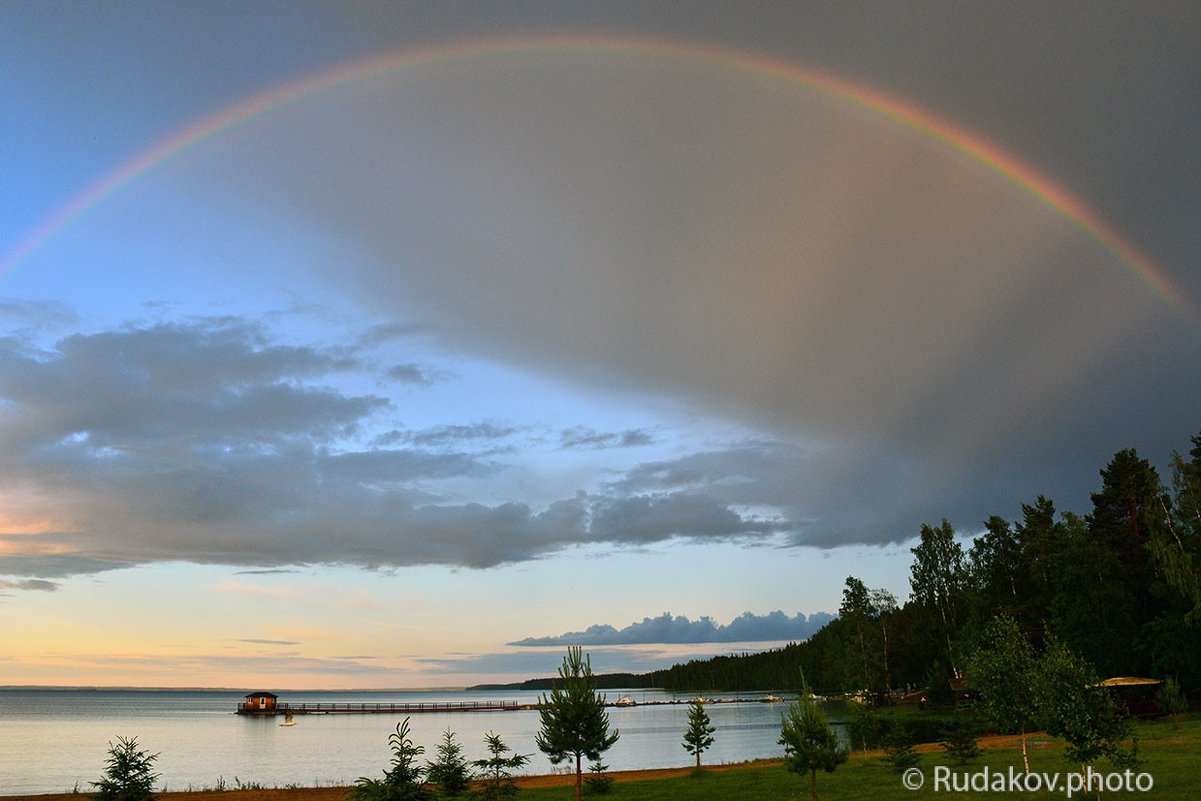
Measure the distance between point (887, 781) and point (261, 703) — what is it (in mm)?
168868

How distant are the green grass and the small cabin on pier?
499 feet

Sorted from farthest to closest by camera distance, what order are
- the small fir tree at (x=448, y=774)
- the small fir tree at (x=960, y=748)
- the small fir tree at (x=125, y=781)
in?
the small fir tree at (x=960, y=748) → the small fir tree at (x=448, y=774) → the small fir tree at (x=125, y=781)

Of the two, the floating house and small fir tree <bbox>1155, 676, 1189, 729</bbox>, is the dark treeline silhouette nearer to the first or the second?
small fir tree <bbox>1155, 676, 1189, 729</bbox>

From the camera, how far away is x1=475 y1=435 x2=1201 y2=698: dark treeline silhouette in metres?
71.9

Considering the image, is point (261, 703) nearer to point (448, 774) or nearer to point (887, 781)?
point (448, 774)

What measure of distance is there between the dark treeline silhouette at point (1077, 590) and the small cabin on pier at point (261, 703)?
11820cm

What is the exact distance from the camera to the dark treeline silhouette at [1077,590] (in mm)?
71875

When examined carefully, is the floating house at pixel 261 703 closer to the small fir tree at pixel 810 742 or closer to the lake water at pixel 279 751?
the lake water at pixel 279 751

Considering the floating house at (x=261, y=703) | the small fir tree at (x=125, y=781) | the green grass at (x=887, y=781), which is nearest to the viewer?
the small fir tree at (x=125, y=781)

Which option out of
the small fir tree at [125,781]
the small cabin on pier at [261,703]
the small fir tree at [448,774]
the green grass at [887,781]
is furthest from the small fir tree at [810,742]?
the small cabin on pier at [261,703]

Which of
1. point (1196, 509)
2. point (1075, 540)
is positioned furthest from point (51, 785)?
point (1196, 509)

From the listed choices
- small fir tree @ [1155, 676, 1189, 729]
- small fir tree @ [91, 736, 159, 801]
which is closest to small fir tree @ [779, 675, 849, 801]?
small fir tree @ [91, 736, 159, 801]

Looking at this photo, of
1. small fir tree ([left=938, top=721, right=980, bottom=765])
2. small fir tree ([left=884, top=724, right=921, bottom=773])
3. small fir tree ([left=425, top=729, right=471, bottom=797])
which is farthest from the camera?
small fir tree ([left=938, top=721, right=980, bottom=765])

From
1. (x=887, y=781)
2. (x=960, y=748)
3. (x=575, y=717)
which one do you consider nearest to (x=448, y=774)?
(x=575, y=717)
